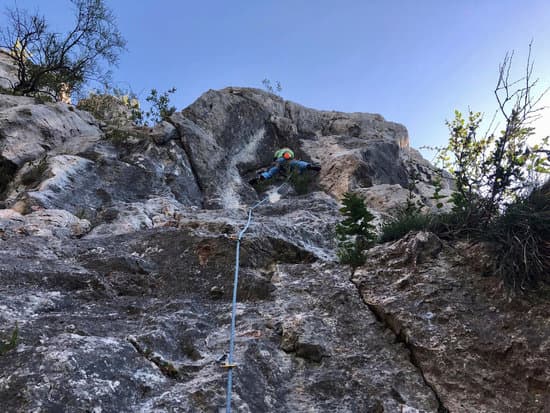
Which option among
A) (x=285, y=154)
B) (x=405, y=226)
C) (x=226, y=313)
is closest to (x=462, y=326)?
(x=405, y=226)

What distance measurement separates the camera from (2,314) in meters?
3.60

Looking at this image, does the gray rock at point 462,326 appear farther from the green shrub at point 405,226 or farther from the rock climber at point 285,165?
the rock climber at point 285,165

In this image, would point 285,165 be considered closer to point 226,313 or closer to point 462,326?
point 226,313

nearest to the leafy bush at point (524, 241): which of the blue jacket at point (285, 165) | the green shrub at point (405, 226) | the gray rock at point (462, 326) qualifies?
the gray rock at point (462, 326)

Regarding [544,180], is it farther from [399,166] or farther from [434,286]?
[399,166]

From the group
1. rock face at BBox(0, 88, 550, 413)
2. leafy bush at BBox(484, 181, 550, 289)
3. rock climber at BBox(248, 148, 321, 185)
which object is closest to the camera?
rock face at BBox(0, 88, 550, 413)

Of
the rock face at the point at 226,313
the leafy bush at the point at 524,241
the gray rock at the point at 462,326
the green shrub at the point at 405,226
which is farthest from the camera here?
the green shrub at the point at 405,226

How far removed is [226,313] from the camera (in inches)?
177

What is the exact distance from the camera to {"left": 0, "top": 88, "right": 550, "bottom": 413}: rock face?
320 cm

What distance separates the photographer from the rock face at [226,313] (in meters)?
3.20

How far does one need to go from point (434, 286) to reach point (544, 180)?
→ 1.83 m

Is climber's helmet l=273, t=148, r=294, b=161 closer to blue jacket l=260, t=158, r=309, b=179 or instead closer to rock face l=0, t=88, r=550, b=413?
blue jacket l=260, t=158, r=309, b=179

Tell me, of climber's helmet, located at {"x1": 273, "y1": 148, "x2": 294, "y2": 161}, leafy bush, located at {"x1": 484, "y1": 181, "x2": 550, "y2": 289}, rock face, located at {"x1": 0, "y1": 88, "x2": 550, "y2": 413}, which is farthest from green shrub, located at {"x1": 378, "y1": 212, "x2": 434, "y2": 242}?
climber's helmet, located at {"x1": 273, "y1": 148, "x2": 294, "y2": 161}

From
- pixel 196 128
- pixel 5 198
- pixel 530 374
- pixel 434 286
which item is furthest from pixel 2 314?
pixel 196 128
